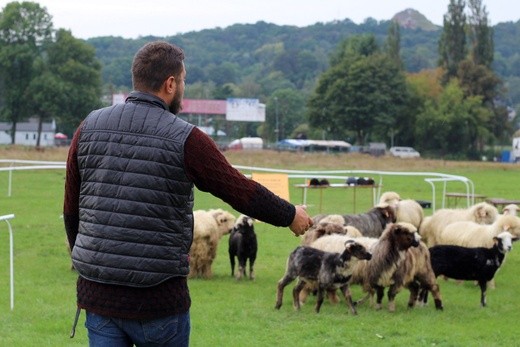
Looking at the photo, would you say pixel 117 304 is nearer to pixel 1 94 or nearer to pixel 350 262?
pixel 350 262

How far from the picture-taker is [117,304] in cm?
448

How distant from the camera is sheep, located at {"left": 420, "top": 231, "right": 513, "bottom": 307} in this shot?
1359cm

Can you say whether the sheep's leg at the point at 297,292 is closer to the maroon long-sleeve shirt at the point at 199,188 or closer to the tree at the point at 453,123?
the maroon long-sleeve shirt at the point at 199,188

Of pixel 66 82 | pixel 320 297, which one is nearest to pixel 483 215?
pixel 320 297

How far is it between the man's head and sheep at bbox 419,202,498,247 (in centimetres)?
1393

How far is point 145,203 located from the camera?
4453 mm

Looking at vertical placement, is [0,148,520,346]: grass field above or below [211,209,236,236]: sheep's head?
below

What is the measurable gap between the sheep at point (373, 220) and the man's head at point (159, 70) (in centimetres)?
1245

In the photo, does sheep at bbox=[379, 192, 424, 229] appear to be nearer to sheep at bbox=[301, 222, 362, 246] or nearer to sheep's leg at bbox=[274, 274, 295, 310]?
sheep at bbox=[301, 222, 362, 246]

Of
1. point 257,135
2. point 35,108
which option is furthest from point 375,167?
point 257,135

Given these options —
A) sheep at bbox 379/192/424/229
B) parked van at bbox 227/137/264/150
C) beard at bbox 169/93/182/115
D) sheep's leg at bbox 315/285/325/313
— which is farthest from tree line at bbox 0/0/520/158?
beard at bbox 169/93/182/115

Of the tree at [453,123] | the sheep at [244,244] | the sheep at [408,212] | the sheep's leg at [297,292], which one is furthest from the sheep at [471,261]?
the tree at [453,123]

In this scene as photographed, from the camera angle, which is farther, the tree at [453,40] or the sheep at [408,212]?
the tree at [453,40]

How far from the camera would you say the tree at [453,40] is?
104 metres
